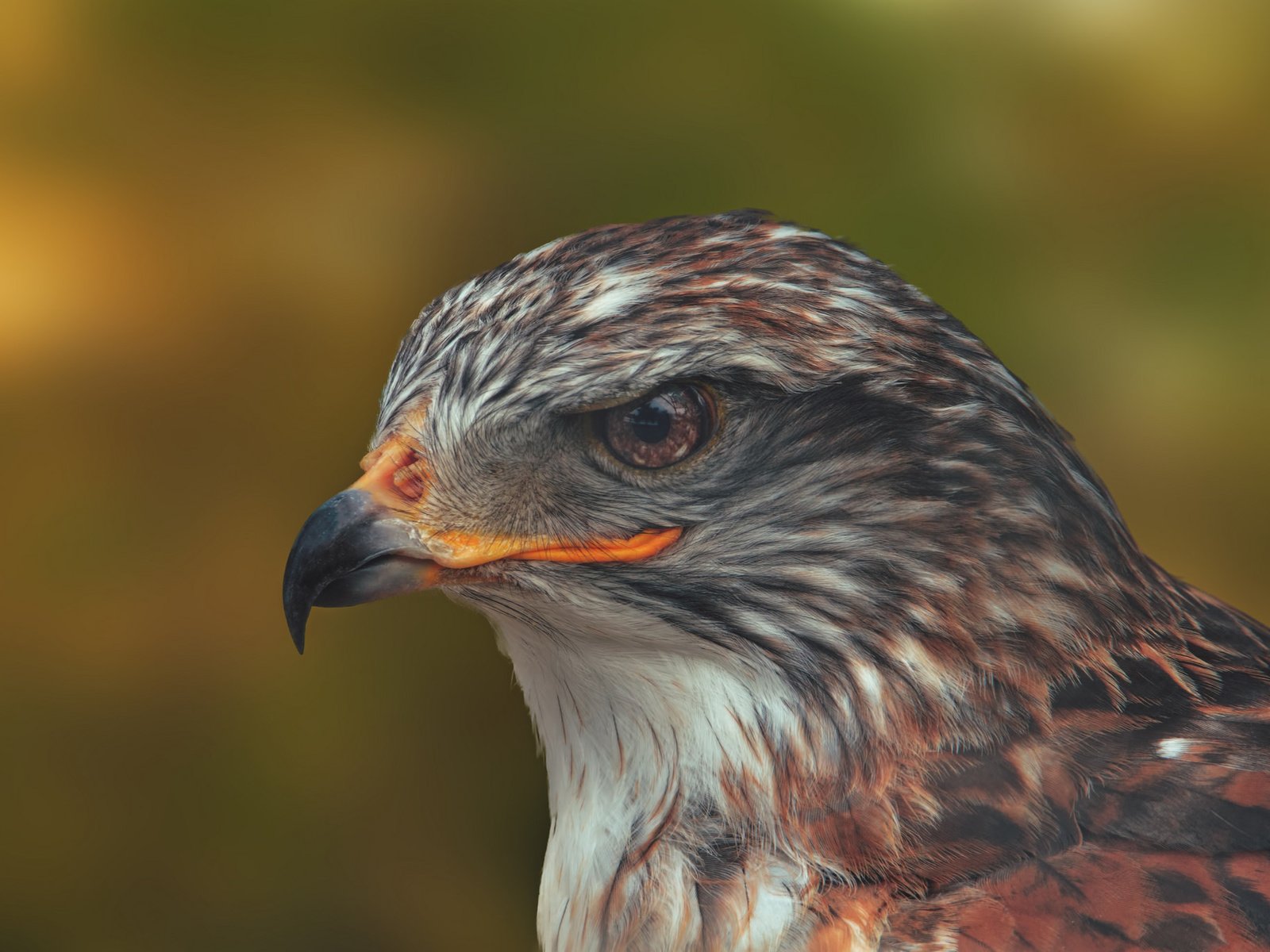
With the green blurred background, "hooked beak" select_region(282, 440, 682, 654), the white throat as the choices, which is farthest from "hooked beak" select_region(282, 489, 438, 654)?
Answer: the green blurred background

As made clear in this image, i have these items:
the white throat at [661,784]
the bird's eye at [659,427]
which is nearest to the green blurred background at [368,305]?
the white throat at [661,784]

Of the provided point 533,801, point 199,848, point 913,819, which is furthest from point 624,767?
point 199,848

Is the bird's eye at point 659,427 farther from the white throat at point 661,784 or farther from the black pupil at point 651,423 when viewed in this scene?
the white throat at point 661,784

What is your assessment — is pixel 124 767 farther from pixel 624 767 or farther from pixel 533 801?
pixel 624 767

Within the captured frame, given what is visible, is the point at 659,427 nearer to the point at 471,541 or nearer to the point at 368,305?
the point at 471,541

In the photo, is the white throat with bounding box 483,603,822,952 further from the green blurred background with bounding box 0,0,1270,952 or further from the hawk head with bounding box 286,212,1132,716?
the green blurred background with bounding box 0,0,1270,952

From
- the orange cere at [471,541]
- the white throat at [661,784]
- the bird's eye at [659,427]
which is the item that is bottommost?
the white throat at [661,784]

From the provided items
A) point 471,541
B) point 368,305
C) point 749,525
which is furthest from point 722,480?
point 368,305
